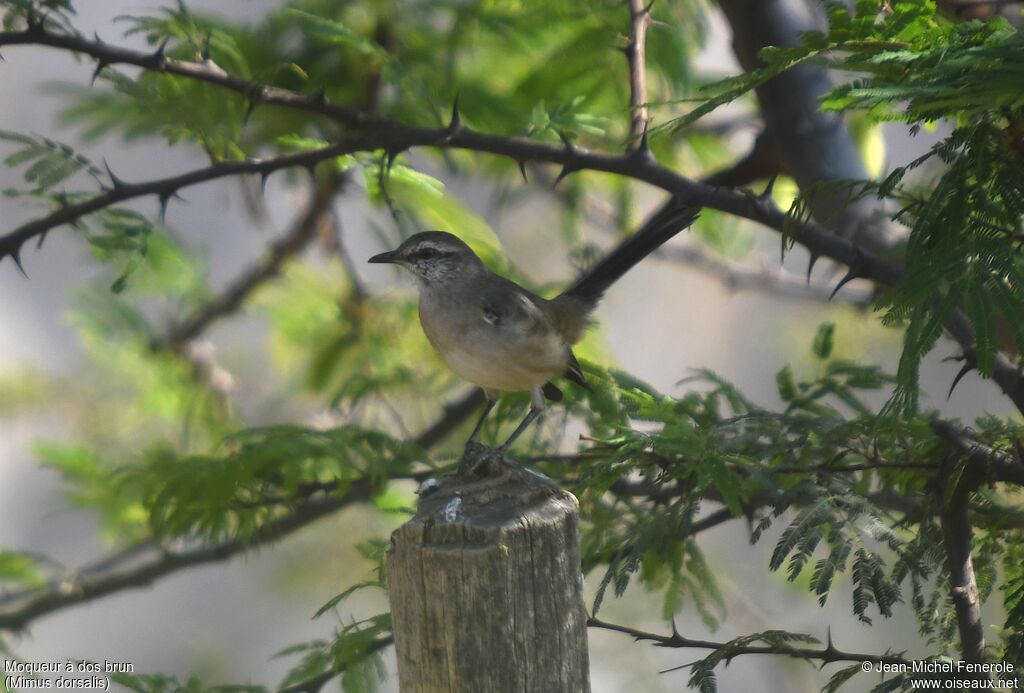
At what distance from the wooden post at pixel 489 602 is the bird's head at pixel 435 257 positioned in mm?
1643

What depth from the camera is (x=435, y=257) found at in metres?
4.02

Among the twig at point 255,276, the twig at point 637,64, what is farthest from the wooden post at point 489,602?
the twig at point 255,276

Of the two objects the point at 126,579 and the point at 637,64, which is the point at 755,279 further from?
the point at 126,579

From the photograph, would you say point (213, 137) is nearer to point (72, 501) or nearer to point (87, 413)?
point (72, 501)

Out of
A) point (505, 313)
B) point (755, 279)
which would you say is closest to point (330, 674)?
point (505, 313)

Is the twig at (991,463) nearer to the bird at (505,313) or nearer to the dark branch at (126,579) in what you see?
the bird at (505,313)

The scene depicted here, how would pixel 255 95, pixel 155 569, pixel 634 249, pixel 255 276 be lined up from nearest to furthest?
pixel 255 95 → pixel 634 249 → pixel 155 569 → pixel 255 276

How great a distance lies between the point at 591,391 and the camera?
3715 mm

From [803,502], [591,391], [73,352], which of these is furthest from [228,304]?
[803,502]

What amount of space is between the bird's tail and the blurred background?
79.6 inches

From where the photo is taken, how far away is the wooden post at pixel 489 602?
90.4 inches

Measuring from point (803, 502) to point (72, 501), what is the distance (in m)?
4.07

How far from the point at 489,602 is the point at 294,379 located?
480cm

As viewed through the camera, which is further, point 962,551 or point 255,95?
point 255,95
